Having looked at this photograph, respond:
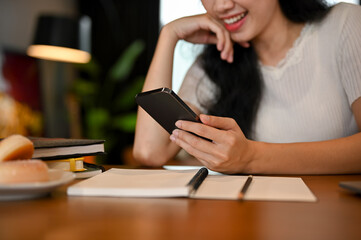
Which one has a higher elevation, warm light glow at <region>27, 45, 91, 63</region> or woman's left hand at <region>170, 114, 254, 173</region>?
warm light glow at <region>27, 45, 91, 63</region>

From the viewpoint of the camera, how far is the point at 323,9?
1.48 metres

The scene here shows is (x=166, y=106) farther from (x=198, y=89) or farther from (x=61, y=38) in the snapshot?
(x=61, y=38)

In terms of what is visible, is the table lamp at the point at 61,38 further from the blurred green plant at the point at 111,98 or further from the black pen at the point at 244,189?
the black pen at the point at 244,189

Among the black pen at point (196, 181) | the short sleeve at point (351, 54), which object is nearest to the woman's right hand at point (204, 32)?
the short sleeve at point (351, 54)

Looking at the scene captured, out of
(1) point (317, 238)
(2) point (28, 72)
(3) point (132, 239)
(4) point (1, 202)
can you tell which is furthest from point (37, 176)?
(2) point (28, 72)

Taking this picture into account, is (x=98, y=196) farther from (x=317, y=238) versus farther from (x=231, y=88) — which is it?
(x=231, y=88)

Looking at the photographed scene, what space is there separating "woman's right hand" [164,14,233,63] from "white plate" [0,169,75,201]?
871mm

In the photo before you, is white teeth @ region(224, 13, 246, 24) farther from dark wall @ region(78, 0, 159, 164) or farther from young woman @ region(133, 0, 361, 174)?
dark wall @ region(78, 0, 159, 164)

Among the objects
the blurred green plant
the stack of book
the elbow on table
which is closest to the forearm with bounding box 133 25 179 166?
the elbow on table

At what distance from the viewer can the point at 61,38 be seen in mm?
2859

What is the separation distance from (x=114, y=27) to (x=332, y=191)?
13.4ft

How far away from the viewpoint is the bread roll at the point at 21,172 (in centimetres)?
62

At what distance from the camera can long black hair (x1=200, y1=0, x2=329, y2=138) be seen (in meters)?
1.47

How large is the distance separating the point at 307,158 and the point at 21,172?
0.67 metres
